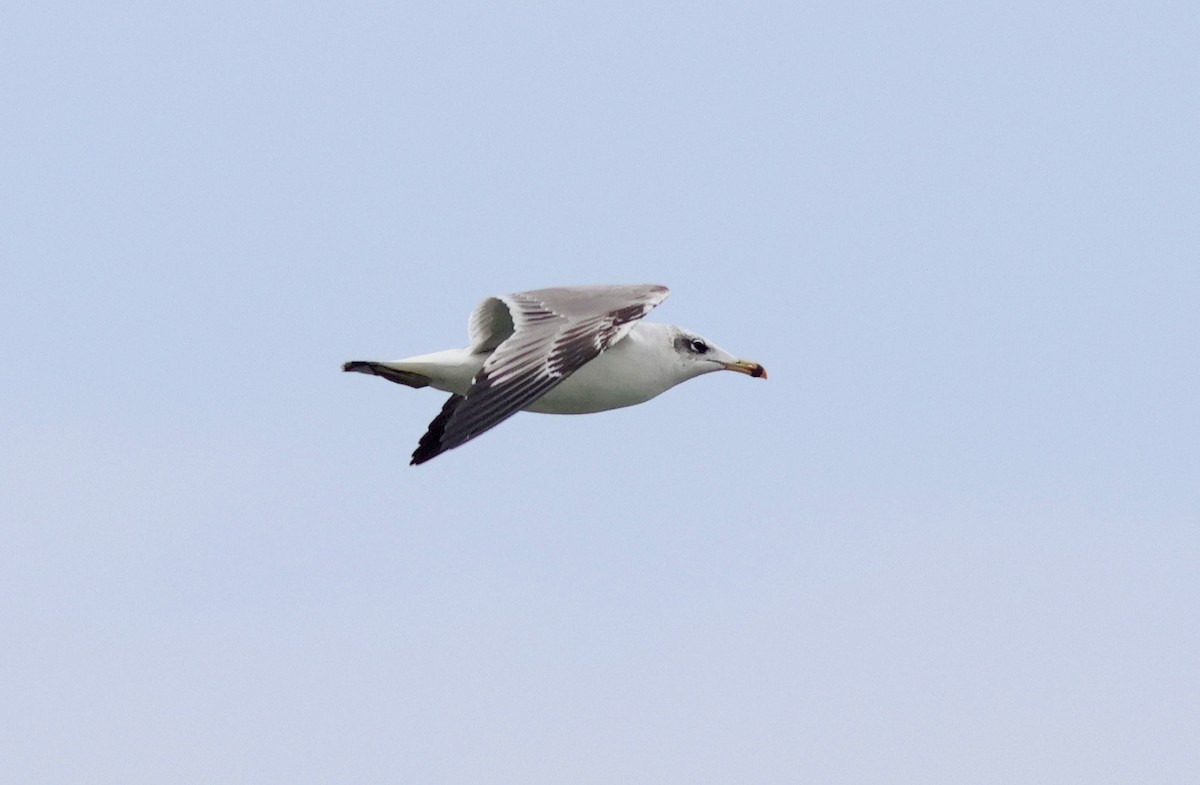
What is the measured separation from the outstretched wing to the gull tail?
0.42 m

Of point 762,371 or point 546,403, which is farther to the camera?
point 762,371

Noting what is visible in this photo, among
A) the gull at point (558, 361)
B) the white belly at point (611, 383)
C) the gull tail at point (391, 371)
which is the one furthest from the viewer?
the gull tail at point (391, 371)

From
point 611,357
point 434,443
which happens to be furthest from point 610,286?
point 434,443

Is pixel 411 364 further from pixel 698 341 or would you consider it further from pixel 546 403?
pixel 698 341

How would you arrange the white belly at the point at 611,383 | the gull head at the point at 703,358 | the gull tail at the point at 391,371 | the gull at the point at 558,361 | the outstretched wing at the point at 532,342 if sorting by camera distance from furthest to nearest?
the gull head at the point at 703,358, the gull tail at the point at 391,371, the white belly at the point at 611,383, the gull at the point at 558,361, the outstretched wing at the point at 532,342

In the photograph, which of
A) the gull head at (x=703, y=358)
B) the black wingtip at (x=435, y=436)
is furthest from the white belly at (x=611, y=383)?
the black wingtip at (x=435, y=436)

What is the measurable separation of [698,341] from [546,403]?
156 centimetres

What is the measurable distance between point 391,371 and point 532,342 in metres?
1.65

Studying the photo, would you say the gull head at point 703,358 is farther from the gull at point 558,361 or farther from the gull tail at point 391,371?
the gull tail at point 391,371

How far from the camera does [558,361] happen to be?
14914 mm

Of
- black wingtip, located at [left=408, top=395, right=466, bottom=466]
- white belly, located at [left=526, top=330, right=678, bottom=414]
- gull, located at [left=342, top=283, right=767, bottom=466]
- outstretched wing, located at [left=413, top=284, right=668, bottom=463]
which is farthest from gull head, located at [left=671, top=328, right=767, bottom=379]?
black wingtip, located at [left=408, top=395, right=466, bottom=466]

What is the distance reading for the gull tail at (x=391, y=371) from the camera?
16125 mm

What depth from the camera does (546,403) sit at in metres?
15.9

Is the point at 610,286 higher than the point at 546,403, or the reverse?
the point at 610,286
